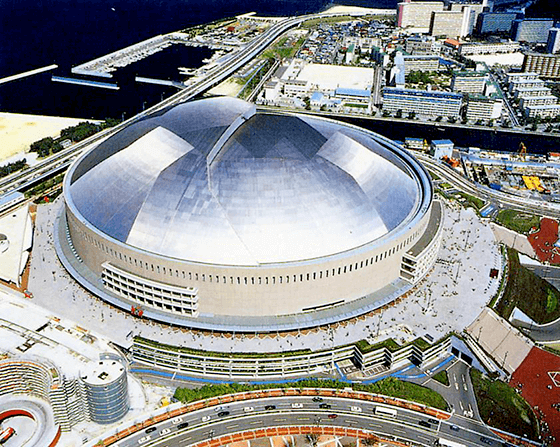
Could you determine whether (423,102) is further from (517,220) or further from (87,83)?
(87,83)

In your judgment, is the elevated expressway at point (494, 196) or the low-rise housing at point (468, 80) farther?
the low-rise housing at point (468, 80)

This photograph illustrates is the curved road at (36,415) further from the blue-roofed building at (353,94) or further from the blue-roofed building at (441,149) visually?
the blue-roofed building at (353,94)

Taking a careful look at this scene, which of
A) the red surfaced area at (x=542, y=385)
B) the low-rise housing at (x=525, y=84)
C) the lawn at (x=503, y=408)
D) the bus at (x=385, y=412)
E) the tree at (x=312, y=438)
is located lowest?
the red surfaced area at (x=542, y=385)

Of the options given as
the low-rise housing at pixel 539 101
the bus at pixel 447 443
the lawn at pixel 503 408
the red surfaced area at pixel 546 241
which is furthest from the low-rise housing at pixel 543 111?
the bus at pixel 447 443

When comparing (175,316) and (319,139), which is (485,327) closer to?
(319,139)

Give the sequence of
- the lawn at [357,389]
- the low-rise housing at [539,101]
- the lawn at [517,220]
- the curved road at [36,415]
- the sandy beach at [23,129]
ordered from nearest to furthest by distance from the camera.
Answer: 1. the curved road at [36,415]
2. the lawn at [357,389]
3. the lawn at [517,220]
4. the sandy beach at [23,129]
5. the low-rise housing at [539,101]

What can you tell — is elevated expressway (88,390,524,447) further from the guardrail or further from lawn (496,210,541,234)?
lawn (496,210,541,234)

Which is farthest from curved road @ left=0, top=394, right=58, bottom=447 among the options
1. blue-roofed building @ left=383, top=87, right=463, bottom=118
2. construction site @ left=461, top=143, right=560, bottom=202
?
blue-roofed building @ left=383, top=87, right=463, bottom=118
